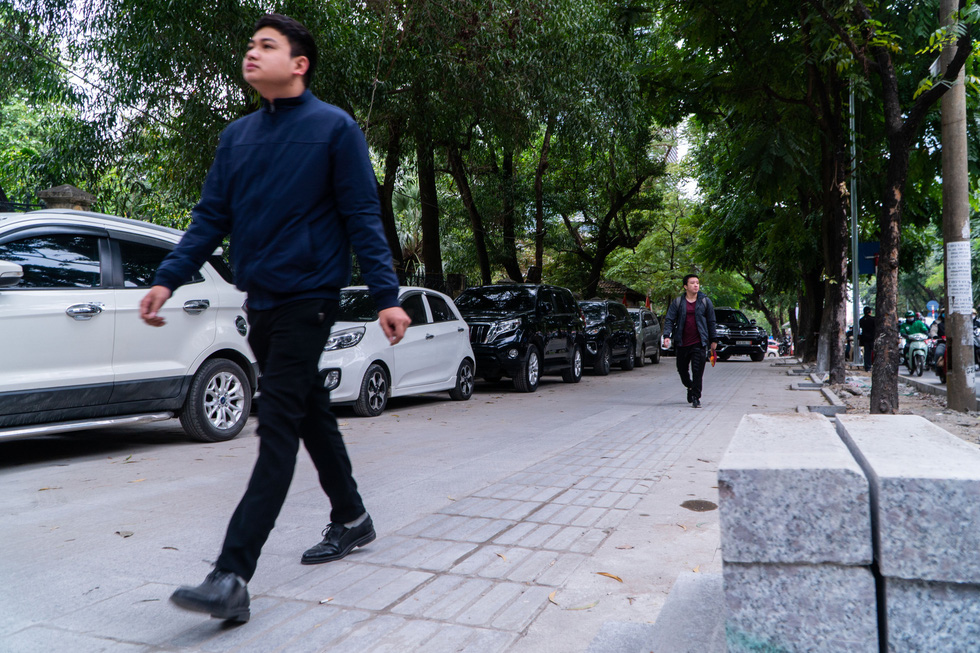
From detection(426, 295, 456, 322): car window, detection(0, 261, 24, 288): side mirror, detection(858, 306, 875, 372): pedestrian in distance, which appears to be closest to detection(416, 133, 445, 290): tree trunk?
detection(426, 295, 456, 322): car window

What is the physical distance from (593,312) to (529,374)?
6443 mm

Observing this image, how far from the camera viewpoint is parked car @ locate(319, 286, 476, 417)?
9.51m

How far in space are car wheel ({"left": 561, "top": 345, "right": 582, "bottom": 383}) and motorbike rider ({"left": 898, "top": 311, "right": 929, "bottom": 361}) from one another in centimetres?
748

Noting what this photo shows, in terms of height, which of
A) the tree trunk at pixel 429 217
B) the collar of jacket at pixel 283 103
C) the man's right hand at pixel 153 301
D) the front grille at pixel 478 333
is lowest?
the front grille at pixel 478 333

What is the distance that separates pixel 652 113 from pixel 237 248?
1346 cm

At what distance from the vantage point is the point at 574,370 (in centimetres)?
1667

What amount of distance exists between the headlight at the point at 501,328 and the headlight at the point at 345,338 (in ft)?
13.7

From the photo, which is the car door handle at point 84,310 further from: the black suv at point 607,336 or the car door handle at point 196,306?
the black suv at point 607,336

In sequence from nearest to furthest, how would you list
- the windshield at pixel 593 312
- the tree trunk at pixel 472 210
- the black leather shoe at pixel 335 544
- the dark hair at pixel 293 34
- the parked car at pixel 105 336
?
the dark hair at pixel 293 34, the black leather shoe at pixel 335 544, the parked car at pixel 105 336, the windshield at pixel 593 312, the tree trunk at pixel 472 210

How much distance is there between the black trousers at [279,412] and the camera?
9.57ft

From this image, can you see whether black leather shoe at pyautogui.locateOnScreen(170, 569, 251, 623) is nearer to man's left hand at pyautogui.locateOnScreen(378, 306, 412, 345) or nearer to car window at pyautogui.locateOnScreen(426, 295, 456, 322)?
man's left hand at pyautogui.locateOnScreen(378, 306, 412, 345)

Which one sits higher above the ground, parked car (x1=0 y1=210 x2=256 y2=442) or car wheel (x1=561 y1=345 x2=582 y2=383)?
parked car (x1=0 y1=210 x2=256 y2=442)

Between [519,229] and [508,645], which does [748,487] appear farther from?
[519,229]

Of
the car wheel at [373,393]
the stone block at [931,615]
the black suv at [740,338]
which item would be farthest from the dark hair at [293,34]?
the black suv at [740,338]
